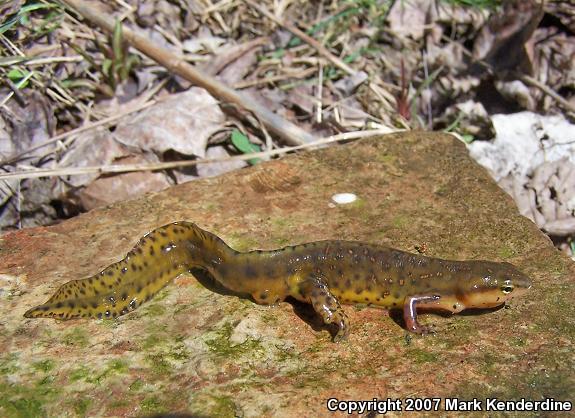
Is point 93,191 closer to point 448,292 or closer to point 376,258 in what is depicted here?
point 376,258

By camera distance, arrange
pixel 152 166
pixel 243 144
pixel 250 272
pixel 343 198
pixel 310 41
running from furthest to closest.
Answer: pixel 310 41 → pixel 243 144 → pixel 152 166 → pixel 343 198 → pixel 250 272

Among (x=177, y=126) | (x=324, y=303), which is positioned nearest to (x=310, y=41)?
(x=177, y=126)

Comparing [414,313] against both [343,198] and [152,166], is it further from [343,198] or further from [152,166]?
[152,166]

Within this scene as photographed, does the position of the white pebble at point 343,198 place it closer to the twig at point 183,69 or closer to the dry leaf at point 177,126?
the twig at point 183,69

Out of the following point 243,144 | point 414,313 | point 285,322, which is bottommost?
point 243,144

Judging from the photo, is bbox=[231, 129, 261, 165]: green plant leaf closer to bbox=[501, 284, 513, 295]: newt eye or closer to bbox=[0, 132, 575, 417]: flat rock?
Result: bbox=[0, 132, 575, 417]: flat rock

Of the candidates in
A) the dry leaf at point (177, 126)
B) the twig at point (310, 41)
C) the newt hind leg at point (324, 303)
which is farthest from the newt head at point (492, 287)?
the twig at point (310, 41)

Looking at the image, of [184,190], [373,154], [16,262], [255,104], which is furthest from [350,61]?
[16,262]
